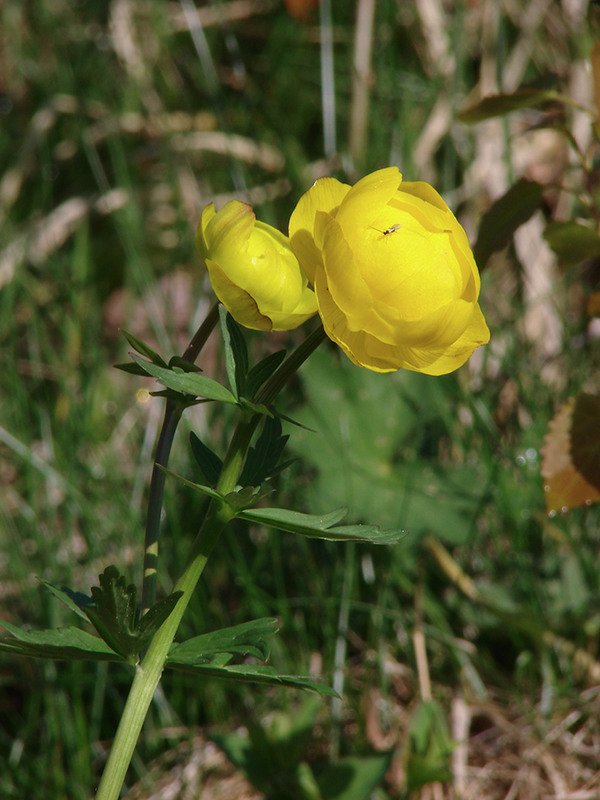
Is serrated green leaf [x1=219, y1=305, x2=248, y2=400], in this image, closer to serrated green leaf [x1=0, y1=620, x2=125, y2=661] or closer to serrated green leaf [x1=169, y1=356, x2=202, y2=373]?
serrated green leaf [x1=169, y1=356, x2=202, y2=373]

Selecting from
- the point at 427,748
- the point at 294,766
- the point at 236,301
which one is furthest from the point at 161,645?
the point at 427,748

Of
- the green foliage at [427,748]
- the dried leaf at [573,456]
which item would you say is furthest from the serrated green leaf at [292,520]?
the green foliage at [427,748]

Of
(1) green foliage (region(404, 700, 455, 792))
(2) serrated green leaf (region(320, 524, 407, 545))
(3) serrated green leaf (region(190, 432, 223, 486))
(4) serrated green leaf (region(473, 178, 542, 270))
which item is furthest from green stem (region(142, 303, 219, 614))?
(1) green foliage (region(404, 700, 455, 792))

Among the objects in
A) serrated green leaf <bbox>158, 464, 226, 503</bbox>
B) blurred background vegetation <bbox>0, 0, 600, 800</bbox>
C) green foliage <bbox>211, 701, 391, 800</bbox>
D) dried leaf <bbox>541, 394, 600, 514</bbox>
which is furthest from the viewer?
blurred background vegetation <bbox>0, 0, 600, 800</bbox>

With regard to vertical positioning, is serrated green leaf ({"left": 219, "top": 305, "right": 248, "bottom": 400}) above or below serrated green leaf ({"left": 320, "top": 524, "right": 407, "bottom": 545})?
above

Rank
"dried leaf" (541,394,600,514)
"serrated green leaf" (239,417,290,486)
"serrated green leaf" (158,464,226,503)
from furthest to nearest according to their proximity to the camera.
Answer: "dried leaf" (541,394,600,514), "serrated green leaf" (239,417,290,486), "serrated green leaf" (158,464,226,503)

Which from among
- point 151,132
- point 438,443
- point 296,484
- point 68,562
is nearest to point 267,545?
point 296,484
